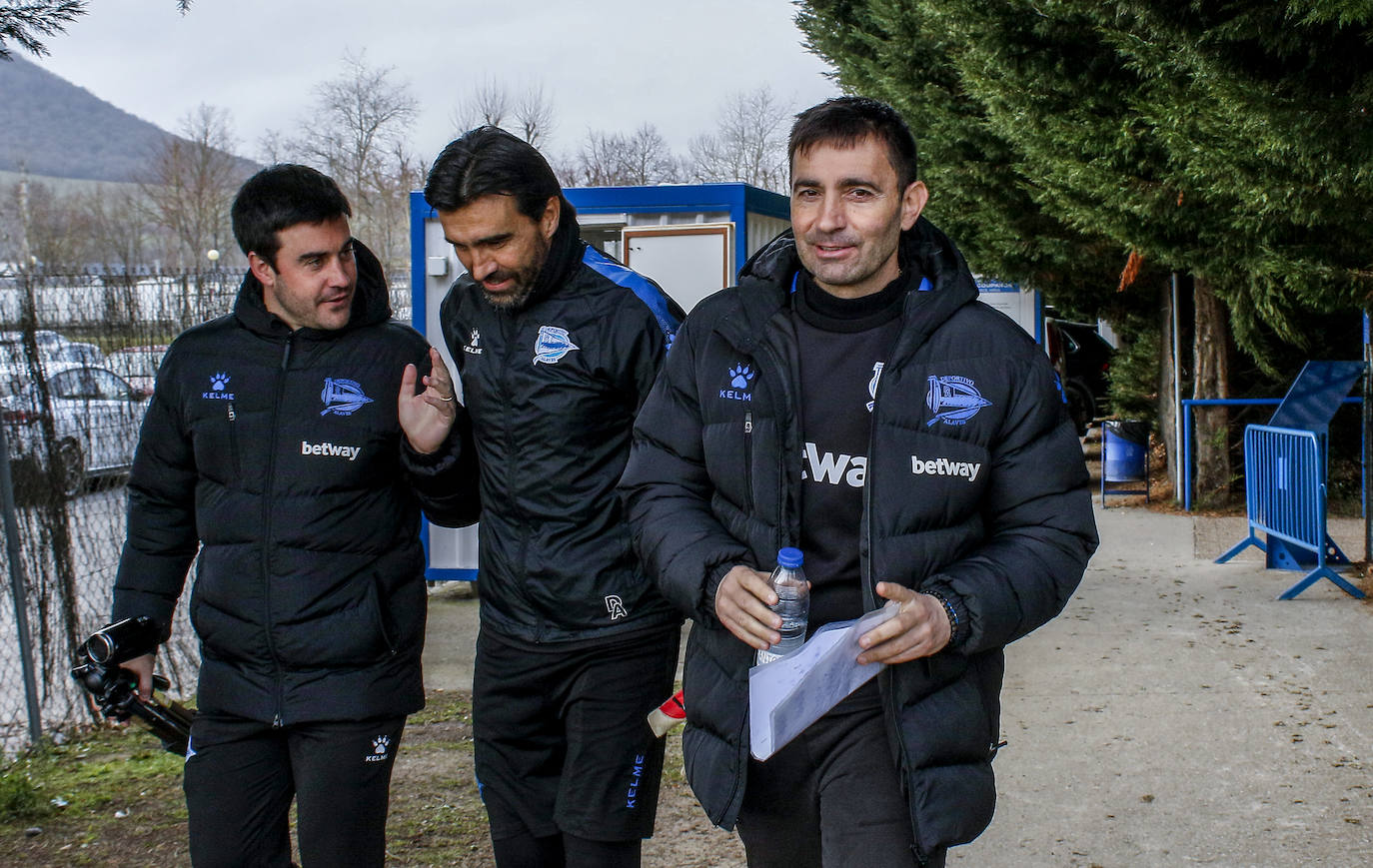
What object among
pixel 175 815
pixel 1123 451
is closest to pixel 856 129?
pixel 175 815

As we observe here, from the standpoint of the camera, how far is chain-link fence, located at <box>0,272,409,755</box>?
583 cm

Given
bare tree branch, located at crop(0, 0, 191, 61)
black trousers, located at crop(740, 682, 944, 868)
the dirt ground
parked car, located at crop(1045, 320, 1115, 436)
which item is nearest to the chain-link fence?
the dirt ground

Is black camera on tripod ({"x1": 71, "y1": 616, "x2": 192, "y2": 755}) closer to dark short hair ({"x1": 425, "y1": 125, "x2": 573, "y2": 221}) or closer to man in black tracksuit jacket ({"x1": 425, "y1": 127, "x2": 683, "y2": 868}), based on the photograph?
man in black tracksuit jacket ({"x1": 425, "y1": 127, "x2": 683, "y2": 868})

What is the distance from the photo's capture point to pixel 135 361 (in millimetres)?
6520

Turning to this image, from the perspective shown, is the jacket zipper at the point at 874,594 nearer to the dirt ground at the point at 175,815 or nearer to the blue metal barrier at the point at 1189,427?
the dirt ground at the point at 175,815

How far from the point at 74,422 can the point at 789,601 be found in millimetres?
5196

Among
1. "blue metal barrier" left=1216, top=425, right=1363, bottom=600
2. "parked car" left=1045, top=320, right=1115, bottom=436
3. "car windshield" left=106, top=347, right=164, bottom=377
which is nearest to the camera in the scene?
"car windshield" left=106, top=347, right=164, bottom=377

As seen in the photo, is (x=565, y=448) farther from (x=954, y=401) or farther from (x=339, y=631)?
(x=954, y=401)

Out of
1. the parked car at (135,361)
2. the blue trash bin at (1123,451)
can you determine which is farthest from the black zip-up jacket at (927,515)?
the blue trash bin at (1123,451)

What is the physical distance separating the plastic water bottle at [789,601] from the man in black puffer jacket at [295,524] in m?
1.09

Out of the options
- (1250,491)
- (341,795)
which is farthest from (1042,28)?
(341,795)

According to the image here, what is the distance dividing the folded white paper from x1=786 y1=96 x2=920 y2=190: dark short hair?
36.1 inches

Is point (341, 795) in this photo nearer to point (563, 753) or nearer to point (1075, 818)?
point (563, 753)

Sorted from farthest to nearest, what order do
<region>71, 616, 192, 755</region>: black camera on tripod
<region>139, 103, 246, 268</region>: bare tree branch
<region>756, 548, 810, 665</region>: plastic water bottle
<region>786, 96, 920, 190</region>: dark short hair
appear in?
<region>139, 103, 246, 268</region>: bare tree branch, <region>71, 616, 192, 755</region>: black camera on tripod, <region>786, 96, 920, 190</region>: dark short hair, <region>756, 548, 810, 665</region>: plastic water bottle
